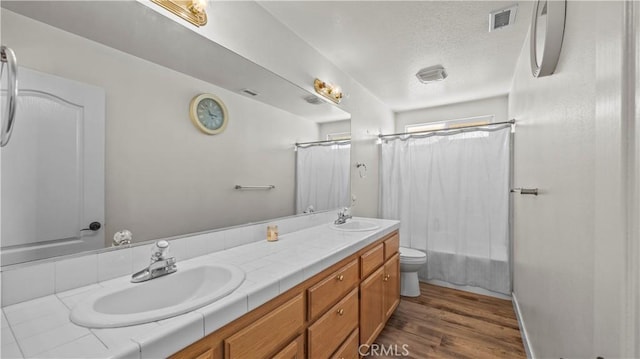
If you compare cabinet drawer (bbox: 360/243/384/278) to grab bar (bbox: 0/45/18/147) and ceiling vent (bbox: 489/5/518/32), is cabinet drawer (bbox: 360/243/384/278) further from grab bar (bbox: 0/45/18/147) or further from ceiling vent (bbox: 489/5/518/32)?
ceiling vent (bbox: 489/5/518/32)

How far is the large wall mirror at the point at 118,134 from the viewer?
32.2 inches

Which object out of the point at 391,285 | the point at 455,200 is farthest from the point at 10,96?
the point at 455,200

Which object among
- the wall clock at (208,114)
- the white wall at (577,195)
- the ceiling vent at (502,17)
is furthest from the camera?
the ceiling vent at (502,17)

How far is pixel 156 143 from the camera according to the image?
113cm

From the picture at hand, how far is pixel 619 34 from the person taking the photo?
439 millimetres

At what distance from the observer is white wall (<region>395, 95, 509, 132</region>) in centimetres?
327

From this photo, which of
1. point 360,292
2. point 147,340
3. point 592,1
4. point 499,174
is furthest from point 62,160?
point 499,174

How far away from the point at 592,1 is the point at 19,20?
1744 millimetres

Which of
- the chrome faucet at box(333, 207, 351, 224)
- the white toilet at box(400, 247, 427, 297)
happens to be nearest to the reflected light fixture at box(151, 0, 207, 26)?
the chrome faucet at box(333, 207, 351, 224)

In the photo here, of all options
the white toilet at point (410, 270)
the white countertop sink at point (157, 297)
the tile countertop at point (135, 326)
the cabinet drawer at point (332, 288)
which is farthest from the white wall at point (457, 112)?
the white countertop sink at point (157, 297)

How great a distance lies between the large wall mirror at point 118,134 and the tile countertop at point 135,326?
0.19 m

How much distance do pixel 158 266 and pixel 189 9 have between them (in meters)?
A: 1.17

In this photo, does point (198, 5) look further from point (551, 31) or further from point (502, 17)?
point (502, 17)

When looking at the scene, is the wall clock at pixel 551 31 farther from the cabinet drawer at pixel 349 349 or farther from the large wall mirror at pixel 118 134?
the cabinet drawer at pixel 349 349
